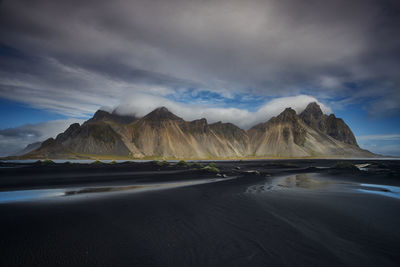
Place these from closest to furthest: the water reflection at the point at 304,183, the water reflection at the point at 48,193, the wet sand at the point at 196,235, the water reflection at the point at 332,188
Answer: the wet sand at the point at 196,235, the water reflection at the point at 48,193, the water reflection at the point at 332,188, the water reflection at the point at 304,183

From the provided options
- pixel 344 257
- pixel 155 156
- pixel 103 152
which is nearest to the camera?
pixel 344 257

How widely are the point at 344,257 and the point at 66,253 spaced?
7276 millimetres

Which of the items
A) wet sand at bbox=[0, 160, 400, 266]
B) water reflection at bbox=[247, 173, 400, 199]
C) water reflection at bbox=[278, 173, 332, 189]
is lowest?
water reflection at bbox=[278, 173, 332, 189]

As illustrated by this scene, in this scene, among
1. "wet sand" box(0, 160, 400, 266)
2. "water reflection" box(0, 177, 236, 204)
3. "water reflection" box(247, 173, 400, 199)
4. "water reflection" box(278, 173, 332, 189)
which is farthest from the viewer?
"water reflection" box(278, 173, 332, 189)

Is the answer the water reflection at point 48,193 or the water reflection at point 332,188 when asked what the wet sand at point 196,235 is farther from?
the water reflection at point 332,188

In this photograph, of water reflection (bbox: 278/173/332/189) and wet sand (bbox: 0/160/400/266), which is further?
water reflection (bbox: 278/173/332/189)

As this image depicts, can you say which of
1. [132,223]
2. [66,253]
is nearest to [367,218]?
[132,223]

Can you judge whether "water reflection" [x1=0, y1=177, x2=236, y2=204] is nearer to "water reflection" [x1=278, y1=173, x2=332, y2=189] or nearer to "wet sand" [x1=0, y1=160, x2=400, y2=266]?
"wet sand" [x1=0, y1=160, x2=400, y2=266]

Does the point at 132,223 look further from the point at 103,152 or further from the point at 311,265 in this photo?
the point at 103,152

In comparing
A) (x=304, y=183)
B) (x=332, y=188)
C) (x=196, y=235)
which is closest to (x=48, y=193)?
(x=196, y=235)

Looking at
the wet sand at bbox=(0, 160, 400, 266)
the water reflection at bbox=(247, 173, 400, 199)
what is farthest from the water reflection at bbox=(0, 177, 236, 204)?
the water reflection at bbox=(247, 173, 400, 199)

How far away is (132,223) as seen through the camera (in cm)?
796

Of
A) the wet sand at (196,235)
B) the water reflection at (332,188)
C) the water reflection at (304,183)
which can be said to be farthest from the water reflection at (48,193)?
the water reflection at (304,183)

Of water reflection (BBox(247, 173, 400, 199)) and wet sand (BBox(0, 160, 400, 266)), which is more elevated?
wet sand (BBox(0, 160, 400, 266))
